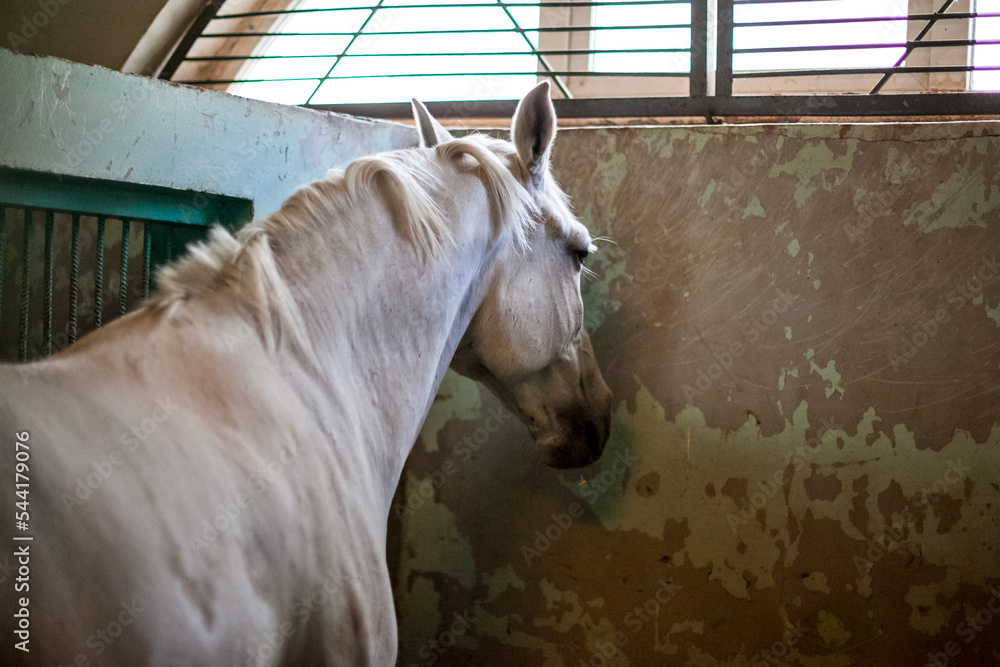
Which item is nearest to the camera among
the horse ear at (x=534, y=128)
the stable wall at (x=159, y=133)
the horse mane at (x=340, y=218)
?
the horse mane at (x=340, y=218)

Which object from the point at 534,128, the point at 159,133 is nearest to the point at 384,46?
the point at 159,133

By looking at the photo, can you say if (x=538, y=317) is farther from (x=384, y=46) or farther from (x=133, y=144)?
(x=384, y=46)

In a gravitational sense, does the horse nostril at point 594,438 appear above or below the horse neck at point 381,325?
below

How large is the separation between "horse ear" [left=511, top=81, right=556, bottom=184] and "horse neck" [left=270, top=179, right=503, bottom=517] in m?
0.16

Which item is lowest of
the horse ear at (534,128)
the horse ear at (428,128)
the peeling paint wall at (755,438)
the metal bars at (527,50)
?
the peeling paint wall at (755,438)

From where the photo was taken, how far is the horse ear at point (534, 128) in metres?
1.55

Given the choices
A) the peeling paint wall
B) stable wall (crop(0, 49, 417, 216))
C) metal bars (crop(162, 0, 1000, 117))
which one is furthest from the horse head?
metal bars (crop(162, 0, 1000, 117))

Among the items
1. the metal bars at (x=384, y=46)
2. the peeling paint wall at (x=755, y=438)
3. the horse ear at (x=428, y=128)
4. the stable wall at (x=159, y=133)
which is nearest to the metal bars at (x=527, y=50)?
the metal bars at (x=384, y=46)

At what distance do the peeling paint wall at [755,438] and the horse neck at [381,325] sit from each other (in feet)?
2.85

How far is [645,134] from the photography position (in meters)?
2.26

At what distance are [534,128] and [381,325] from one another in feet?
1.89

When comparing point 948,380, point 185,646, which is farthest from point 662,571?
point 185,646

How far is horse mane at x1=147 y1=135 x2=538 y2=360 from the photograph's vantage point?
1.18 meters

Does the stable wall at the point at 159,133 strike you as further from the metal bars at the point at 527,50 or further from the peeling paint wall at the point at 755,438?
the peeling paint wall at the point at 755,438
